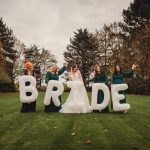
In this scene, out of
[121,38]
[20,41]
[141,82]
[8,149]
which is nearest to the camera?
[8,149]

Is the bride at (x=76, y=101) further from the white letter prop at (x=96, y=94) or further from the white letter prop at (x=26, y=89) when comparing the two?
the white letter prop at (x=26, y=89)

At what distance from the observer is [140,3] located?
58594mm

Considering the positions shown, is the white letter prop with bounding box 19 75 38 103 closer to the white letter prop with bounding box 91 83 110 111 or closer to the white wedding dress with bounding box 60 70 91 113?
the white wedding dress with bounding box 60 70 91 113

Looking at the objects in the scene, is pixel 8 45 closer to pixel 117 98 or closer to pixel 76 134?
pixel 117 98

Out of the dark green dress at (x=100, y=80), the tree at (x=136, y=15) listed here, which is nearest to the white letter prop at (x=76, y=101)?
the dark green dress at (x=100, y=80)

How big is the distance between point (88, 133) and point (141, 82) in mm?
38423

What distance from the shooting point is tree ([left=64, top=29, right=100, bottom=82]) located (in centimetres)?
7219

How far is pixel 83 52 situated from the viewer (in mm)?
75375

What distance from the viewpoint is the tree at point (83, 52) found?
7219 cm

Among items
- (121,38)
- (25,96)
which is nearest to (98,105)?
(25,96)

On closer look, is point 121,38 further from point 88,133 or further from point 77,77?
point 88,133

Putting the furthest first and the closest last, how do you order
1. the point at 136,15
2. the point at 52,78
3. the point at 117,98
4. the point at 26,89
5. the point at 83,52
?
1. the point at 83,52
2. the point at 136,15
3. the point at 52,78
4. the point at 26,89
5. the point at 117,98

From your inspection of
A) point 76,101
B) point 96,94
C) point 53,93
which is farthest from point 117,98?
point 53,93

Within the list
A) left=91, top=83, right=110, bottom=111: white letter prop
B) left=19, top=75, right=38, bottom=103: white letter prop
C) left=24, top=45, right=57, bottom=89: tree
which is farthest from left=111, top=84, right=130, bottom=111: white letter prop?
left=24, top=45, right=57, bottom=89: tree
